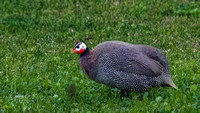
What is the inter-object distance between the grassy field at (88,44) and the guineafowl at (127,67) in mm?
227

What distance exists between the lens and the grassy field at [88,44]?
24.0 ft

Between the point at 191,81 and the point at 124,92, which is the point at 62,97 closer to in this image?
the point at 124,92

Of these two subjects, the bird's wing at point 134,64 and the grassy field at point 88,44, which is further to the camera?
the bird's wing at point 134,64

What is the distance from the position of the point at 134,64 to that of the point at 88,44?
12.5 ft

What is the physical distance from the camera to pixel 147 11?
43.7ft

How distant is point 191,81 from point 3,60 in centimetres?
372

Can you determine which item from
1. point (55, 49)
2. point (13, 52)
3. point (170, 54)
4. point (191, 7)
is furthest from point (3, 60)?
point (191, 7)

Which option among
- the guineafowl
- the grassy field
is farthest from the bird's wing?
the grassy field

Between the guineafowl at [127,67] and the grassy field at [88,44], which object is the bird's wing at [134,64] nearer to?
the guineafowl at [127,67]

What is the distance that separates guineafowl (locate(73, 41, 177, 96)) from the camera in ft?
24.5

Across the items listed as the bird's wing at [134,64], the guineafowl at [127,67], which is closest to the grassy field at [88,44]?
the guineafowl at [127,67]

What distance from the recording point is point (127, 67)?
24.5 ft

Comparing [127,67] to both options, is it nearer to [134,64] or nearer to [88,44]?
[134,64]

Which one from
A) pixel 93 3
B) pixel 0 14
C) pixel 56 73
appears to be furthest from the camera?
pixel 93 3
